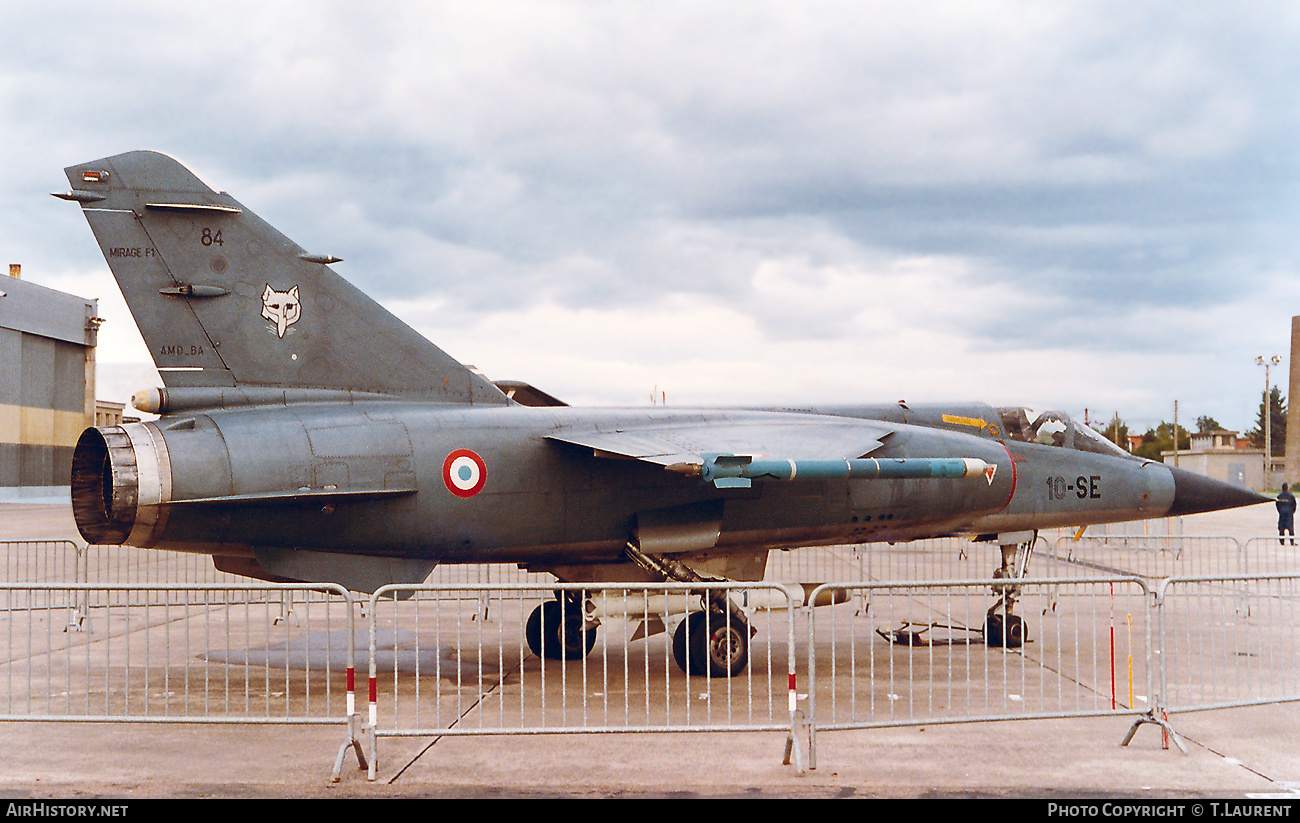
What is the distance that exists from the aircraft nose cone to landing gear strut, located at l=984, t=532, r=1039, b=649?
169 cm

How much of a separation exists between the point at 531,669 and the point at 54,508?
124ft

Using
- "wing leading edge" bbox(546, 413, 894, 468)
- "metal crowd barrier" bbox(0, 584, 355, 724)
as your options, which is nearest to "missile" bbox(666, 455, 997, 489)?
"wing leading edge" bbox(546, 413, 894, 468)

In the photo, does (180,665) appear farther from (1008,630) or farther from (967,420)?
(967,420)

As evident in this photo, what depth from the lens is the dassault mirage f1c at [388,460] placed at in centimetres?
816

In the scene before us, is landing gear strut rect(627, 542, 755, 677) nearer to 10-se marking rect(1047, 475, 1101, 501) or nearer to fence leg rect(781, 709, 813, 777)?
fence leg rect(781, 709, 813, 777)

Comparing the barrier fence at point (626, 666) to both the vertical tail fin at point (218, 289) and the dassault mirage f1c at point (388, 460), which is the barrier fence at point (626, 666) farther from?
the vertical tail fin at point (218, 289)

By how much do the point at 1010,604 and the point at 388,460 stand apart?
252 inches

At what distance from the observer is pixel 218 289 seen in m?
8.71

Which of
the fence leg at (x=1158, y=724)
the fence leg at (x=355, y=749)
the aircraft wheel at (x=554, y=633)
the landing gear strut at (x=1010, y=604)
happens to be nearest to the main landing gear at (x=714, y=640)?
the aircraft wheel at (x=554, y=633)

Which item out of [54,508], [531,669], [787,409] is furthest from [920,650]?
[54,508]

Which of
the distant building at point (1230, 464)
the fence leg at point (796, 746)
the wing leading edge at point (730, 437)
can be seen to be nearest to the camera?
the fence leg at point (796, 746)

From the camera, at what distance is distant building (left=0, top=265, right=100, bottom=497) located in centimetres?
4906

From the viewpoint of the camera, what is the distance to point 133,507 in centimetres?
770
